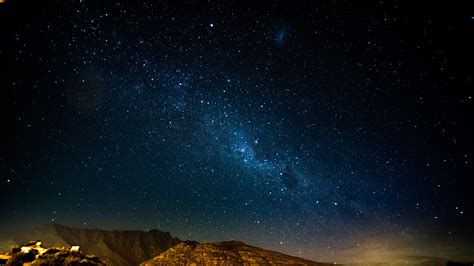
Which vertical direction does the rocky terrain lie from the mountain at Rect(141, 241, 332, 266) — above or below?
above

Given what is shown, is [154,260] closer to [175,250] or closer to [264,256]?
[175,250]

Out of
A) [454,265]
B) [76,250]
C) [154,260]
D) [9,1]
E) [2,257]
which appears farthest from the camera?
[154,260]

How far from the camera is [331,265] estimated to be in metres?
48.2

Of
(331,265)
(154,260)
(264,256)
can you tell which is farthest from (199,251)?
(331,265)

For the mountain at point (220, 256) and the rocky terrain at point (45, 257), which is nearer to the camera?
the rocky terrain at point (45, 257)

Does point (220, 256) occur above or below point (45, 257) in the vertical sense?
below

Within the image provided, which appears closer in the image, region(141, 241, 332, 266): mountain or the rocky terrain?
the rocky terrain

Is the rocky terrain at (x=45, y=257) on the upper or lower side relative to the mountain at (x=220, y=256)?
upper

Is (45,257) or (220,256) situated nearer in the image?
(45,257)

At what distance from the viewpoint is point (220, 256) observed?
5450 cm

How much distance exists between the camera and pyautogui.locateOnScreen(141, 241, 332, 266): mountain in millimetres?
51875

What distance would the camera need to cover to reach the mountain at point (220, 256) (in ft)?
170

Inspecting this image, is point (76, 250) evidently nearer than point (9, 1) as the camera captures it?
No

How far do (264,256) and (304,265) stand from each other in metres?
9.59
